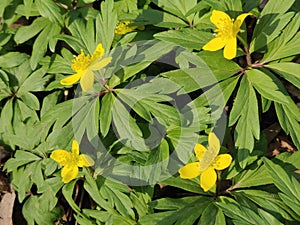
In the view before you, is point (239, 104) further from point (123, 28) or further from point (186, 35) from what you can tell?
point (123, 28)

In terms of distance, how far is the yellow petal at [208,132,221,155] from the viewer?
7.12 ft

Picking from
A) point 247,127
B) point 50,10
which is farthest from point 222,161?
point 50,10

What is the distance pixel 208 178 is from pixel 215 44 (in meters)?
0.58

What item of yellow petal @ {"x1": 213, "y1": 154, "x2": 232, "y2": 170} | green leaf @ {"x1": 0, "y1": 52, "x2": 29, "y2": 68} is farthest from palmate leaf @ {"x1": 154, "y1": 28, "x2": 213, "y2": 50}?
green leaf @ {"x1": 0, "y1": 52, "x2": 29, "y2": 68}

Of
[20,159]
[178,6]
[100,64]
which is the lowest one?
[20,159]

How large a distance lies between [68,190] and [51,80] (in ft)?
2.02

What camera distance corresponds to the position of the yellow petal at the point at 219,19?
2.19m

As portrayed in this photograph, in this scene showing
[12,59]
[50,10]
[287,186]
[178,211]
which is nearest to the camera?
[287,186]

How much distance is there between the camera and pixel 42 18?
2715 millimetres

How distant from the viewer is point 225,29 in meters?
2.18

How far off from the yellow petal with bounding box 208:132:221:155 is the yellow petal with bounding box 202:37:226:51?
370 millimetres

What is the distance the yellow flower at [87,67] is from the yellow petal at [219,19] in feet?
1.61

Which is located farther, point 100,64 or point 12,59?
point 12,59

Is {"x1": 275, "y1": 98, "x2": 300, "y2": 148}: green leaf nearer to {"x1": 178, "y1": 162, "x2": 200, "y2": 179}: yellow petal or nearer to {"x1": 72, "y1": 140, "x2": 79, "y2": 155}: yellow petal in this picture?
{"x1": 178, "y1": 162, "x2": 200, "y2": 179}: yellow petal
